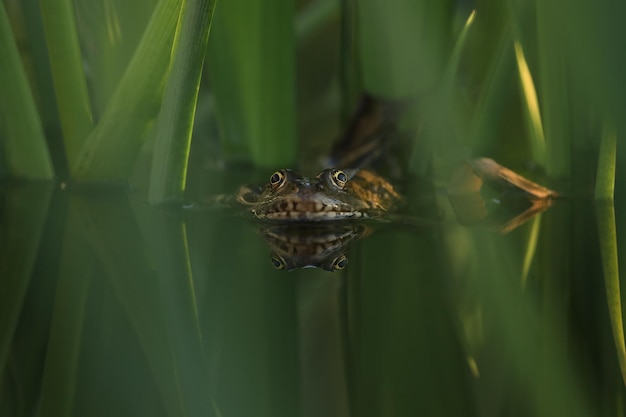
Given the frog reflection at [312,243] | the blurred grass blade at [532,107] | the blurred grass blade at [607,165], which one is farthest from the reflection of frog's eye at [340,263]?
the blurred grass blade at [532,107]

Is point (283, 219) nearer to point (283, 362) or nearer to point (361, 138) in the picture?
point (361, 138)

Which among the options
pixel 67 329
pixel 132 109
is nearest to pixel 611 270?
pixel 67 329

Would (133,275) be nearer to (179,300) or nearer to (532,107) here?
(179,300)

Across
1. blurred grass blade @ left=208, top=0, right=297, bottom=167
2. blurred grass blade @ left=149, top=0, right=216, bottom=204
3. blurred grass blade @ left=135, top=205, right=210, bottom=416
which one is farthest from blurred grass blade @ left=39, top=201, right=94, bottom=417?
blurred grass blade @ left=208, top=0, right=297, bottom=167

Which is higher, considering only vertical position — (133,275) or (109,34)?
(109,34)

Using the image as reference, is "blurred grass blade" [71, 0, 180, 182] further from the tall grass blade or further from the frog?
the frog
